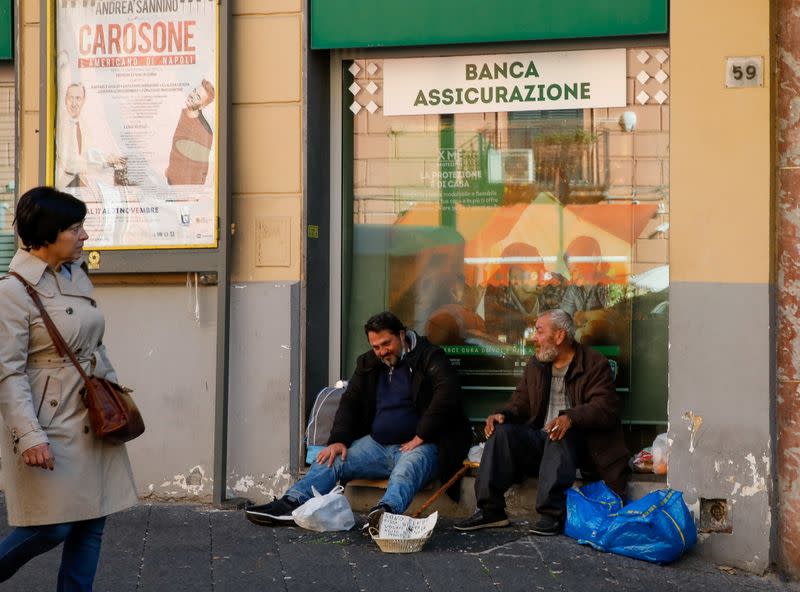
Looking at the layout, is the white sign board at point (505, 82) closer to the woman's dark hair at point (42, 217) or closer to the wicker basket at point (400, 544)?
the wicker basket at point (400, 544)

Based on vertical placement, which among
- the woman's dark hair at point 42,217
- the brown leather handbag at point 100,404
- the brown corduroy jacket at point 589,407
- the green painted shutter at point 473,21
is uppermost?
the green painted shutter at point 473,21

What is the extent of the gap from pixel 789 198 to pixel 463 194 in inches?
86.4

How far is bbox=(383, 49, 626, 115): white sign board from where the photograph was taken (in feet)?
25.5

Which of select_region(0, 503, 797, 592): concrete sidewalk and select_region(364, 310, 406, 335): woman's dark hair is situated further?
select_region(364, 310, 406, 335): woman's dark hair

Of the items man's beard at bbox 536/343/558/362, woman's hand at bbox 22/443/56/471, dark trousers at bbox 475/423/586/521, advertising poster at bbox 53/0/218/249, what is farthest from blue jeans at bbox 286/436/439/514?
woman's hand at bbox 22/443/56/471

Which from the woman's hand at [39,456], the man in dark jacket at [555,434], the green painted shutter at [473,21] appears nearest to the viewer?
the woman's hand at [39,456]

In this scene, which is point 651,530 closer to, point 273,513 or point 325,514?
point 325,514

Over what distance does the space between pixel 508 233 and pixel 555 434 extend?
63.8 inches

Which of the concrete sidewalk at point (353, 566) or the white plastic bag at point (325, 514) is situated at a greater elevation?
the white plastic bag at point (325, 514)

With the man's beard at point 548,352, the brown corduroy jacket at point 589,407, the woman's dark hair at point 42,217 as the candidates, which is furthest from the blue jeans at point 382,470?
the woman's dark hair at point 42,217

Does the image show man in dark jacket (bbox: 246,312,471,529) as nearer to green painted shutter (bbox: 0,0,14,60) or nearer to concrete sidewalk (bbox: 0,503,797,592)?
concrete sidewalk (bbox: 0,503,797,592)

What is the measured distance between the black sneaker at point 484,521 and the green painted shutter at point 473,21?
285 centimetres

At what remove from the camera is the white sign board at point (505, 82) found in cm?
778

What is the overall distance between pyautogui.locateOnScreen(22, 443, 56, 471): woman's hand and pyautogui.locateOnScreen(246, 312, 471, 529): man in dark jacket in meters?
2.64
